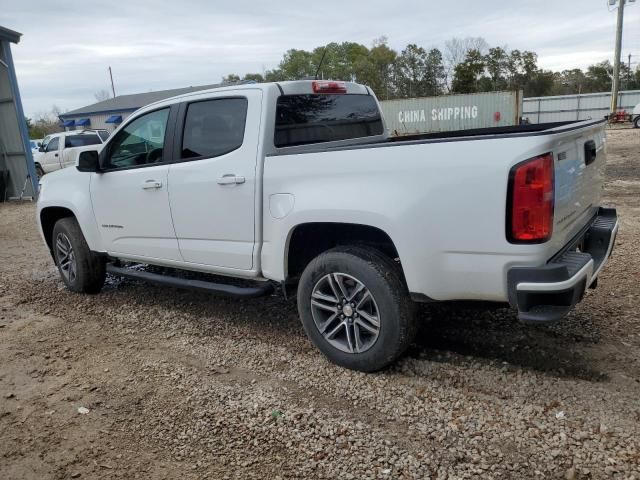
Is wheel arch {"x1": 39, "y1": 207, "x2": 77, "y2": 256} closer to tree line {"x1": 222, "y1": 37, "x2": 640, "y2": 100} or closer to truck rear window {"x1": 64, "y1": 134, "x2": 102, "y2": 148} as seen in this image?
truck rear window {"x1": 64, "y1": 134, "x2": 102, "y2": 148}

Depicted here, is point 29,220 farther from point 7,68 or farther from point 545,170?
point 545,170

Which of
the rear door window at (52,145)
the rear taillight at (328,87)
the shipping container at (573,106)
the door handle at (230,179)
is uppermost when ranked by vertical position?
the rear taillight at (328,87)

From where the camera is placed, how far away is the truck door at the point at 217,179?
386 cm

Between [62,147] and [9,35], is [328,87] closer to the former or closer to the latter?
[9,35]

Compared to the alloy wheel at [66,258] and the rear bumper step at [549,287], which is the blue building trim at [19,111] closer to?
the alloy wheel at [66,258]

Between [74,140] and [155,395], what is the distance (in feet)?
61.2

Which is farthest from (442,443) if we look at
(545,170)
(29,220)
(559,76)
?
(559,76)

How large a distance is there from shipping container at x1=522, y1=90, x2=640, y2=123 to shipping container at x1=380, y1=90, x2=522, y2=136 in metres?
11.0

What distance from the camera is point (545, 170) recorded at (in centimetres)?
273

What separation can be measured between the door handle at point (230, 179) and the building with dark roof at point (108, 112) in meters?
39.7

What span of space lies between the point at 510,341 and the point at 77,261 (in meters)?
4.21

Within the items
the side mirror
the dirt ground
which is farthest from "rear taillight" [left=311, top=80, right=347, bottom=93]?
the side mirror

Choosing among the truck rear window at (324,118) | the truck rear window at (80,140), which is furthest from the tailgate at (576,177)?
the truck rear window at (80,140)

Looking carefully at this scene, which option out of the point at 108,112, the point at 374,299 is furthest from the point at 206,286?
the point at 108,112
